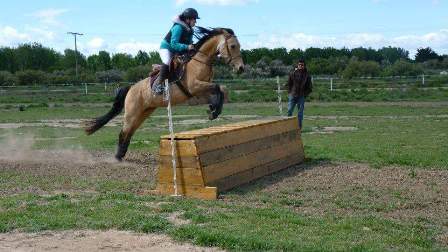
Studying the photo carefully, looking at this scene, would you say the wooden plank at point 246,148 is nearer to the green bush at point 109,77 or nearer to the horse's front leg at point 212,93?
the horse's front leg at point 212,93

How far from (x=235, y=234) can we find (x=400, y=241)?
5.17ft

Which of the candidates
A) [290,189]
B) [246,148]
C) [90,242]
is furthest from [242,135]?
[90,242]

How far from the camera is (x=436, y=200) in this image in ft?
28.5

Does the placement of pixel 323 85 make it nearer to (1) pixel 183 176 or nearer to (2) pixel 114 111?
(2) pixel 114 111

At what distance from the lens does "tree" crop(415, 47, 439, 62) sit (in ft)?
284

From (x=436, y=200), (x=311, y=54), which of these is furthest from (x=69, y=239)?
(x=311, y=54)

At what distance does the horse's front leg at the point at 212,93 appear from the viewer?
10.8 meters

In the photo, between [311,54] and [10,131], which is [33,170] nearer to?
[10,131]

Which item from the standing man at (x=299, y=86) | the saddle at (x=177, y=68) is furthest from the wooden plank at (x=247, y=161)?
the standing man at (x=299, y=86)

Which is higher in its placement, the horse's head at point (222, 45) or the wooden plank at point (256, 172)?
A: the horse's head at point (222, 45)

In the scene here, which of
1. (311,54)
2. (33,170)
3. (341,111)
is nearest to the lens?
(33,170)

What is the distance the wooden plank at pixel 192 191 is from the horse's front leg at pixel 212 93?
1.91m

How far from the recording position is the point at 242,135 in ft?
34.4

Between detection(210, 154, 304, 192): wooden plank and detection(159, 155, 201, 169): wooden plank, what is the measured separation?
38cm
